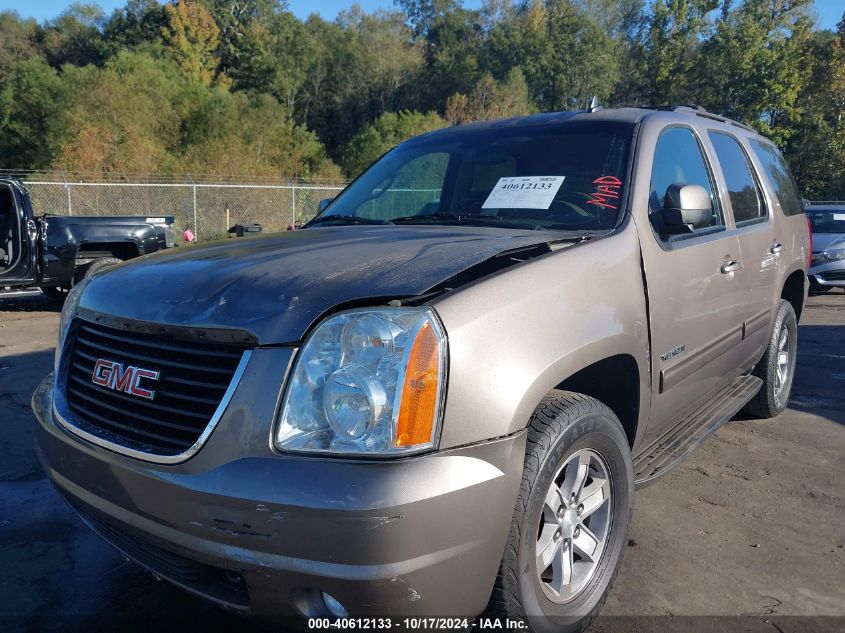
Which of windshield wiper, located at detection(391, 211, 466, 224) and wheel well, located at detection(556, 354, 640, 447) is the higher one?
windshield wiper, located at detection(391, 211, 466, 224)

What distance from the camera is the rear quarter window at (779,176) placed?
466 cm

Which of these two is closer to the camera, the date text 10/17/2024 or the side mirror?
the date text 10/17/2024

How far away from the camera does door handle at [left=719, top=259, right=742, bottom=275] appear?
3.39 metres

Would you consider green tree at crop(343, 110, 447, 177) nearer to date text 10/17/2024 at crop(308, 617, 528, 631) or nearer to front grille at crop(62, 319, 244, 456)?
front grille at crop(62, 319, 244, 456)

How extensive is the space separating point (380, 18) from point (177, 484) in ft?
250

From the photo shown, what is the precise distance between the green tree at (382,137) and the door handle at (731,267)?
36234 mm

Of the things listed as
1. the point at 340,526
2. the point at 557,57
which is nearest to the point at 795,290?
the point at 340,526

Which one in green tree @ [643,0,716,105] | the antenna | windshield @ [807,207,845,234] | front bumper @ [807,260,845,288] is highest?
green tree @ [643,0,716,105]

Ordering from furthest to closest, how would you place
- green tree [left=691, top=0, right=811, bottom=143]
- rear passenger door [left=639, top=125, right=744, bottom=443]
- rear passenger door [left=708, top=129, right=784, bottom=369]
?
1. green tree [left=691, top=0, right=811, bottom=143]
2. rear passenger door [left=708, top=129, right=784, bottom=369]
3. rear passenger door [left=639, top=125, right=744, bottom=443]

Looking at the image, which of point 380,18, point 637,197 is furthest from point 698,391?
point 380,18

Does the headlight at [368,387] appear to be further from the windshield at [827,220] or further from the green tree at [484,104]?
the green tree at [484,104]

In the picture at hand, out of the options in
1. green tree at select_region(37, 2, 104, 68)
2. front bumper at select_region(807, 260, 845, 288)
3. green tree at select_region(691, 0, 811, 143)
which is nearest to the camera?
front bumper at select_region(807, 260, 845, 288)

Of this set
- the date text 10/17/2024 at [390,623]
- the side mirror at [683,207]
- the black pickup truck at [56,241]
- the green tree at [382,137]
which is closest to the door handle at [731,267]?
the side mirror at [683,207]

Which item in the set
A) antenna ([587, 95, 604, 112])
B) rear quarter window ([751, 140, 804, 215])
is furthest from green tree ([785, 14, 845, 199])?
antenna ([587, 95, 604, 112])
